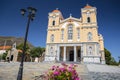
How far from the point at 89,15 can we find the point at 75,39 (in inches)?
283

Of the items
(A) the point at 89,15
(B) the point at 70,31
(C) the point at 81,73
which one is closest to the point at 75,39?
(B) the point at 70,31

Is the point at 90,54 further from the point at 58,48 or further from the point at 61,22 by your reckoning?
the point at 61,22

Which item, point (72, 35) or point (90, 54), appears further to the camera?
point (72, 35)

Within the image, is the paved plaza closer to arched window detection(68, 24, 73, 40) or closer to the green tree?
arched window detection(68, 24, 73, 40)

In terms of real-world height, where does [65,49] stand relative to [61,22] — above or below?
below

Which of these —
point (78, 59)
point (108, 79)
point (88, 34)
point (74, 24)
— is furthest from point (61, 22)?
point (108, 79)

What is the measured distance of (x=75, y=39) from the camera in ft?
92.0

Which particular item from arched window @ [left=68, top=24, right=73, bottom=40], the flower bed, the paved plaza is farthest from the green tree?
the flower bed

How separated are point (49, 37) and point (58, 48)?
12.9ft

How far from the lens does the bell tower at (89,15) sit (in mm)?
28292

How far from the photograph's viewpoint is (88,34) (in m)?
27.3

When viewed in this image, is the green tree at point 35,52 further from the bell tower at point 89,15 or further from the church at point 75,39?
the bell tower at point 89,15

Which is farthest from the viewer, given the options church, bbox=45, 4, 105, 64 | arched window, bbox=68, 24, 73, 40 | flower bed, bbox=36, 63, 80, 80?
arched window, bbox=68, 24, 73, 40

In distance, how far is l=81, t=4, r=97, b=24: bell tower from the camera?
→ 2829 cm
